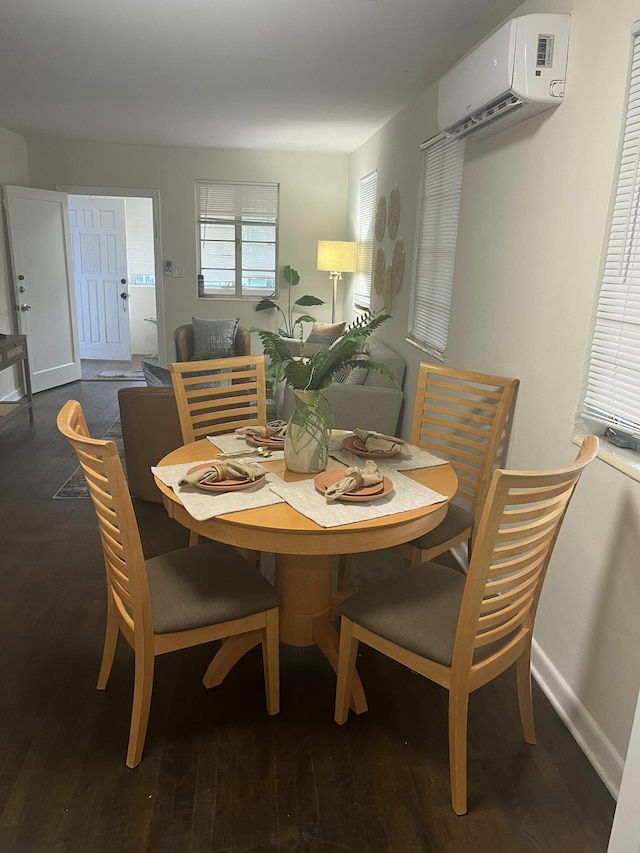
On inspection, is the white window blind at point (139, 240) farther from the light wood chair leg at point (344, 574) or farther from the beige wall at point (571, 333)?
the light wood chair leg at point (344, 574)

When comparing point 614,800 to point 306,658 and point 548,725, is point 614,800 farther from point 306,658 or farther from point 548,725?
point 306,658

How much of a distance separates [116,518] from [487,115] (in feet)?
6.67

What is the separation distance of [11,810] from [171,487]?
92cm

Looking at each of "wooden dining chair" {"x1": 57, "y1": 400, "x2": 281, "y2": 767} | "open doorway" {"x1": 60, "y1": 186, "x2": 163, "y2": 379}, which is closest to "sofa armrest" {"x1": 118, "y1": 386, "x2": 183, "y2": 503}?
"wooden dining chair" {"x1": 57, "y1": 400, "x2": 281, "y2": 767}

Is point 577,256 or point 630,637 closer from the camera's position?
point 630,637

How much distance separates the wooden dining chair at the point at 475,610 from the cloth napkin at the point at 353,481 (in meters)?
0.33

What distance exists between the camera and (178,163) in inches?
247

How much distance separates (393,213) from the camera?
172 inches

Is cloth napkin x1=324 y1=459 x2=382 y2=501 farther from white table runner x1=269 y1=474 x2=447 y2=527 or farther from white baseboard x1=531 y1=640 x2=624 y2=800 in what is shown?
white baseboard x1=531 y1=640 x2=624 y2=800

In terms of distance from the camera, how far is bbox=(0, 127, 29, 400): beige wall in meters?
5.49

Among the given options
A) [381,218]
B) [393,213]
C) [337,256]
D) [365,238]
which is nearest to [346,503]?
[393,213]

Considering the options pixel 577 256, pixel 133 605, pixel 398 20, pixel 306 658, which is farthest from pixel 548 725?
pixel 398 20

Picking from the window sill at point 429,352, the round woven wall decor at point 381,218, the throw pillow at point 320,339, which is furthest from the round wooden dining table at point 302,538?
the throw pillow at point 320,339

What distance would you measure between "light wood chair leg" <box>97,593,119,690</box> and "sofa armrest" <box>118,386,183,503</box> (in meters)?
1.41
